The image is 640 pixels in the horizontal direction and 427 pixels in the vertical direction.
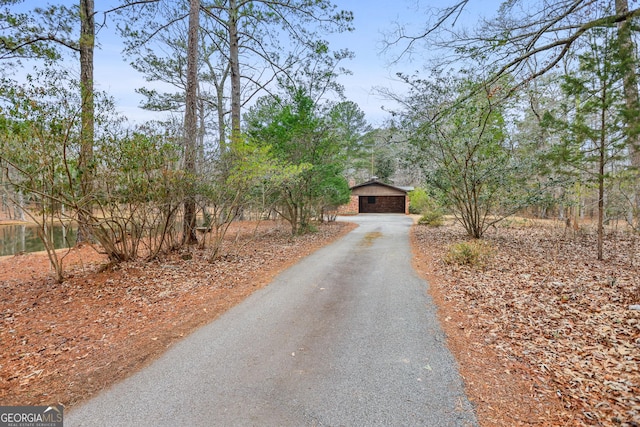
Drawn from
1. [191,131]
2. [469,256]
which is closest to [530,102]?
[469,256]

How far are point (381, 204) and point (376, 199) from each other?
0.71 m

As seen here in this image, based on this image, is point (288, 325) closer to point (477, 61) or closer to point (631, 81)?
point (477, 61)

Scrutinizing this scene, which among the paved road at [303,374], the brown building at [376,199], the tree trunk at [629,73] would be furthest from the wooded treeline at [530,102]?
the brown building at [376,199]

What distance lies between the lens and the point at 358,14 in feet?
31.8

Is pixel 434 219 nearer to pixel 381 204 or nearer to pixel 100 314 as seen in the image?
pixel 381 204

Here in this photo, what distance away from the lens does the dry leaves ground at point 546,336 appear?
239 centimetres

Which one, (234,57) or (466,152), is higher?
(234,57)

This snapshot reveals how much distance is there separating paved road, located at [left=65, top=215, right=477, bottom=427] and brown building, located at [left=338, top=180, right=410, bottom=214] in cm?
2394

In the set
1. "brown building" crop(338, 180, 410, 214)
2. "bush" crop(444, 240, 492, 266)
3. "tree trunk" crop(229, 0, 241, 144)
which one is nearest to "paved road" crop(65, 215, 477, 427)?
"bush" crop(444, 240, 492, 266)

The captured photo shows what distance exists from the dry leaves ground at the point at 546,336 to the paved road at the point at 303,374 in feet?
1.15

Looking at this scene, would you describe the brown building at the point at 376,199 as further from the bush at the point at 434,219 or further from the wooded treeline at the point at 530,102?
the wooded treeline at the point at 530,102

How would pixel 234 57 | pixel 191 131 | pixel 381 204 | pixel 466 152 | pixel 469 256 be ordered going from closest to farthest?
pixel 469 256
pixel 191 131
pixel 466 152
pixel 234 57
pixel 381 204

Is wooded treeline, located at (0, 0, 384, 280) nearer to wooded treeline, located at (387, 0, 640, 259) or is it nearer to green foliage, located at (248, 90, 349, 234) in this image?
green foliage, located at (248, 90, 349, 234)

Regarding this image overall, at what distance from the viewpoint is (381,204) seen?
29.5m
